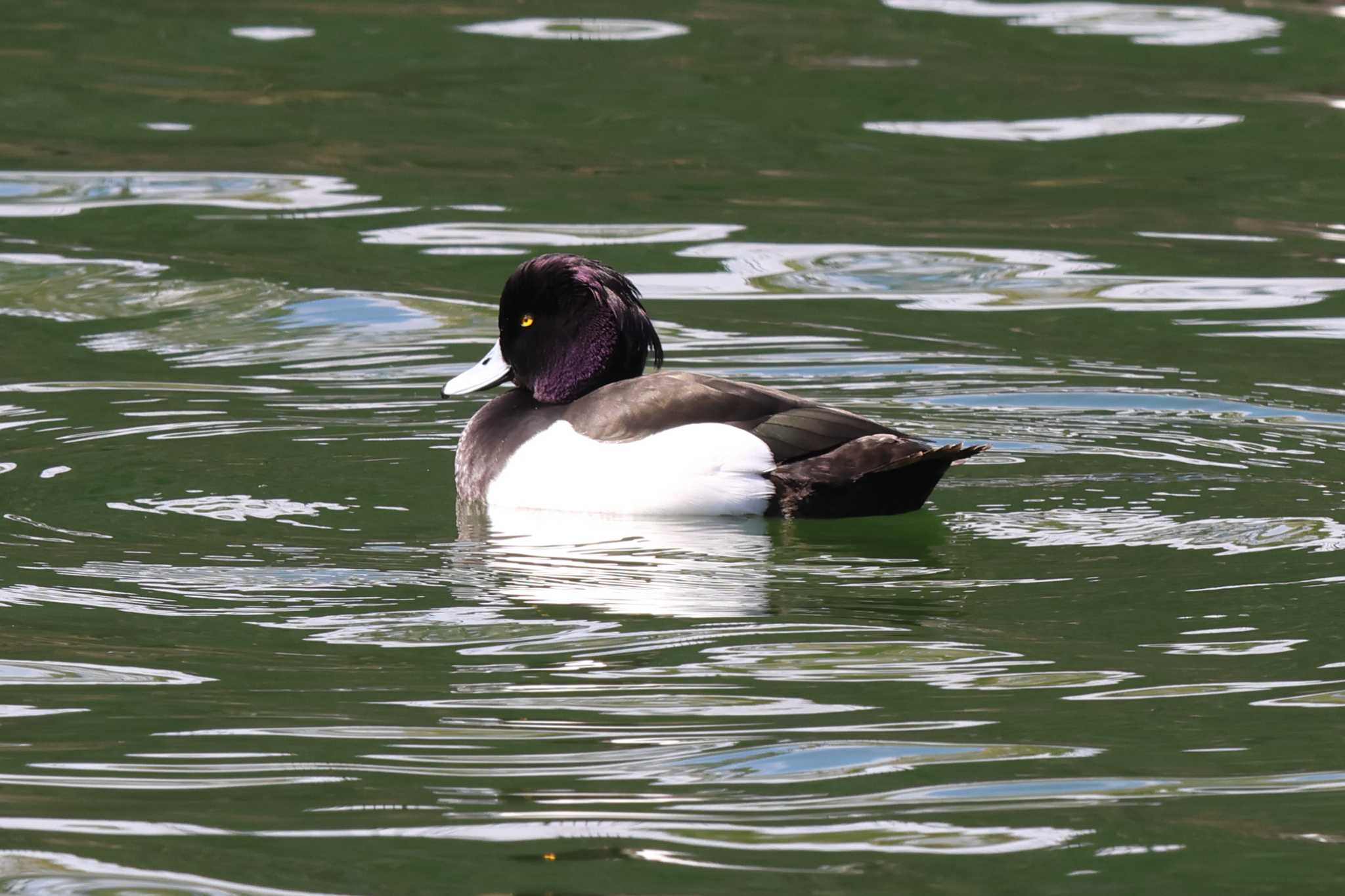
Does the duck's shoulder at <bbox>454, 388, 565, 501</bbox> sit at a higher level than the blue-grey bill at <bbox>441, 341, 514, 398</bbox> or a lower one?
lower

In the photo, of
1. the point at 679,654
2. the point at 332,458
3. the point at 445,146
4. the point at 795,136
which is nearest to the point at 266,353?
the point at 332,458

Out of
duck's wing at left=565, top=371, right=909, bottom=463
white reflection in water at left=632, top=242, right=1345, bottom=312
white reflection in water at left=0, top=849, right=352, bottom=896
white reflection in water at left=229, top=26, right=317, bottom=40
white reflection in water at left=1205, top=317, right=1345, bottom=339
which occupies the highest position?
white reflection in water at left=229, top=26, right=317, bottom=40

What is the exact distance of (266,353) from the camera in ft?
34.3

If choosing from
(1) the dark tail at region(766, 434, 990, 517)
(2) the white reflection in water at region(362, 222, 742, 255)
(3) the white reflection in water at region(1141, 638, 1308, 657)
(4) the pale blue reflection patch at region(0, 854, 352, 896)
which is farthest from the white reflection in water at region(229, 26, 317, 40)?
(4) the pale blue reflection patch at region(0, 854, 352, 896)

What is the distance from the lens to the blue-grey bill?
822 cm

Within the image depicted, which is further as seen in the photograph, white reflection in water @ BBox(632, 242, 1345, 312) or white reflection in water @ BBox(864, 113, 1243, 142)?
white reflection in water @ BBox(864, 113, 1243, 142)

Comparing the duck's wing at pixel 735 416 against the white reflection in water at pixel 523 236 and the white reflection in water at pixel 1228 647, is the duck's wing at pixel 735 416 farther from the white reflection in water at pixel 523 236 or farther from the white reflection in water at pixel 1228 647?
the white reflection in water at pixel 523 236

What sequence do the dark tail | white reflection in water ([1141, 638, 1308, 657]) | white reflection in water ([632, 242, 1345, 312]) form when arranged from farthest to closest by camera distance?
white reflection in water ([632, 242, 1345, 312]) < the dark tail < white reflection in water ([1141, 638, 1308, 657])

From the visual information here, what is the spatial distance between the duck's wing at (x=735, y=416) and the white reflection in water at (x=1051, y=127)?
678 cm

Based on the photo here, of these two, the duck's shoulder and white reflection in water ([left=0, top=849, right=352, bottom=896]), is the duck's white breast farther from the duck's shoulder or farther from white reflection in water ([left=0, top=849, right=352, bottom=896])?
white reflection in water ([left=0, top=849, right=352, bottom=896])

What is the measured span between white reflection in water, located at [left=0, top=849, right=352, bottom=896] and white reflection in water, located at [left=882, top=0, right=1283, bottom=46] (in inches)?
489

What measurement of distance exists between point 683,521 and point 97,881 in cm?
344

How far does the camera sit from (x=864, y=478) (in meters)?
7.18

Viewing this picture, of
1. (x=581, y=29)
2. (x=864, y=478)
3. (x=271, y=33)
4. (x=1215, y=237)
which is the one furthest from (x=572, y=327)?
(x=271, y=33)
